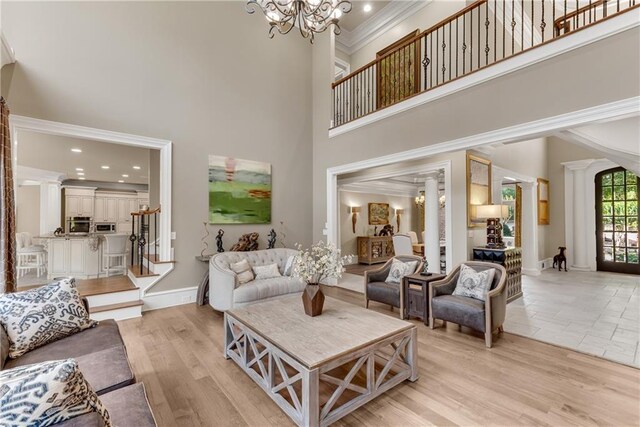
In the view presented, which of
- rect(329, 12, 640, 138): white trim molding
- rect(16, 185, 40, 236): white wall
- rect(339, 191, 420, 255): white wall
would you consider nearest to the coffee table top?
rect(329, 12, 640, 138): white trim molding

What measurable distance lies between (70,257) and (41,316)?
4380mm

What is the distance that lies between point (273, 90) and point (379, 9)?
317cm

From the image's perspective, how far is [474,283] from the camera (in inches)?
138

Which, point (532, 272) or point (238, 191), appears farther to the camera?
point (532, 272)

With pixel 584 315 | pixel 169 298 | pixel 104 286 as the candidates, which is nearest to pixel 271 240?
pixel 169 298

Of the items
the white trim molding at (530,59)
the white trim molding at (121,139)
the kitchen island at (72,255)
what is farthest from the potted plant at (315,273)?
the kitchen island at (72,255)

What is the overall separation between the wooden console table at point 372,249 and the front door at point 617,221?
5536mm

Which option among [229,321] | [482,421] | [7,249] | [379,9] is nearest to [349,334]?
[482,421]

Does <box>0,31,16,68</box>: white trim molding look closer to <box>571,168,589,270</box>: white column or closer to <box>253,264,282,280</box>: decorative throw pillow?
<box>253,264,282,280</box>: decorative throw pillow

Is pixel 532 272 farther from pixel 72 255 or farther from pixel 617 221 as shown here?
pixel 72 255

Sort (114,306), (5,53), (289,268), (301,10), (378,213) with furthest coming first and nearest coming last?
(378,213) < (289,268) < (114,306) < (5,53) < (301,10)

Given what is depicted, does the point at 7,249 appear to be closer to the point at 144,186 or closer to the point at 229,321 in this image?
the point at 229,321

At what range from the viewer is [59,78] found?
387 centimetres

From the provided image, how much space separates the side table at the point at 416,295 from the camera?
12.3 feet
